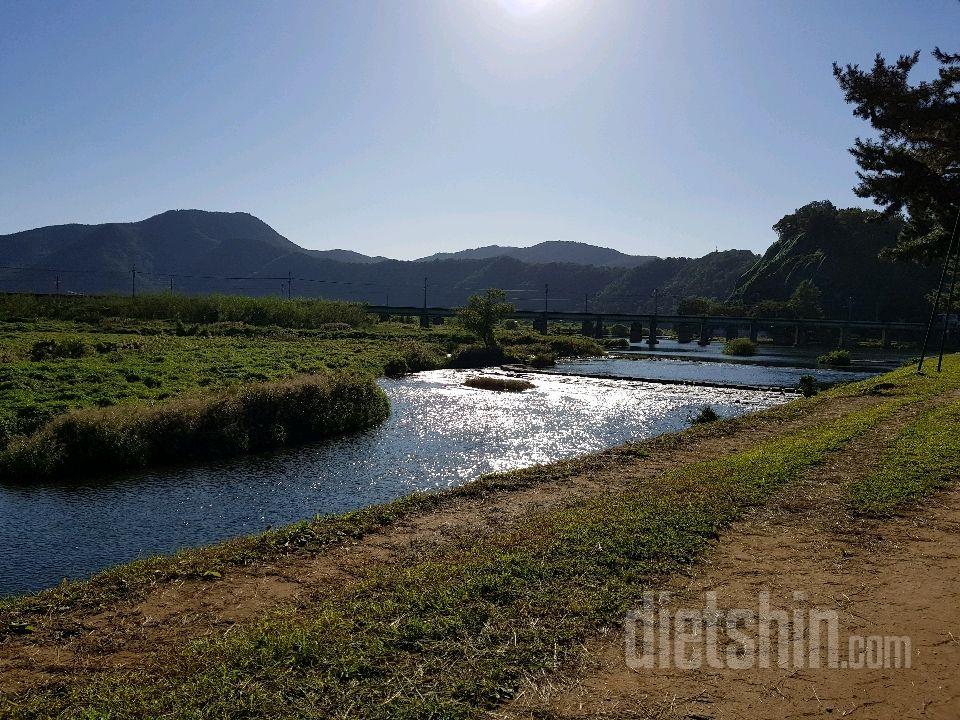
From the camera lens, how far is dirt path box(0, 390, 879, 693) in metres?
7.81

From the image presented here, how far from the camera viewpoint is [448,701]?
617cm

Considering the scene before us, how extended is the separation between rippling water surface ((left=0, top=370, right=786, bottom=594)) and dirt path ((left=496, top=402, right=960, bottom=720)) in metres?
11.6

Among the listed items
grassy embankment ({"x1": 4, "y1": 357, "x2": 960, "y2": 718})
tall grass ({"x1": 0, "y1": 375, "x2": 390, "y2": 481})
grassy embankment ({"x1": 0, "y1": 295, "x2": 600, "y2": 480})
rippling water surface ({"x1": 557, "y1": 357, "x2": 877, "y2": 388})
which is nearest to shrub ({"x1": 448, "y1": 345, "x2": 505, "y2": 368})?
grassy embankment ({"x1": 0, "y1": 295, "x2": 600, "y2": 480})

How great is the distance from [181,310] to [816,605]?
99783 mm

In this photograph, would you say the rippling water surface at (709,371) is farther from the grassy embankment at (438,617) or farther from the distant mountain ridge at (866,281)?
the distant mountain ridge at (866,281)

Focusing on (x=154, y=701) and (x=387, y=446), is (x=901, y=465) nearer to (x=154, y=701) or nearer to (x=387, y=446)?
(x=154, y=701)

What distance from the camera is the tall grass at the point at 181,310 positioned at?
81.8 metres

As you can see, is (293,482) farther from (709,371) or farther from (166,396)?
(709,371)

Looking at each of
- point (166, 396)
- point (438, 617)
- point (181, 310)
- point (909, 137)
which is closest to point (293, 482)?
point (166, 396)

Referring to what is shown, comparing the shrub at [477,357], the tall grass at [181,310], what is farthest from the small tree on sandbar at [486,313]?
the tall grass at [181,310]

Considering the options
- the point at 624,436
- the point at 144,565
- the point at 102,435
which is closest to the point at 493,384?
the point at 624,436

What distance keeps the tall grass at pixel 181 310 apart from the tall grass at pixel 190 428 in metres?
61.2

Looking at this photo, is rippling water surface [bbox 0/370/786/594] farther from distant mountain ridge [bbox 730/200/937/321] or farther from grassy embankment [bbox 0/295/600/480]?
distant mountain ridge [bbox 730/200/937/321]

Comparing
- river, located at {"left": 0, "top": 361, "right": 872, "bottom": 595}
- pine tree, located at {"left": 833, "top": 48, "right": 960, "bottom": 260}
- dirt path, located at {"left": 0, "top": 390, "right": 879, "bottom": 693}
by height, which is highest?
pine tree, located at {"left": 833, "top": 48, "right": 960, "bottom": 260}
